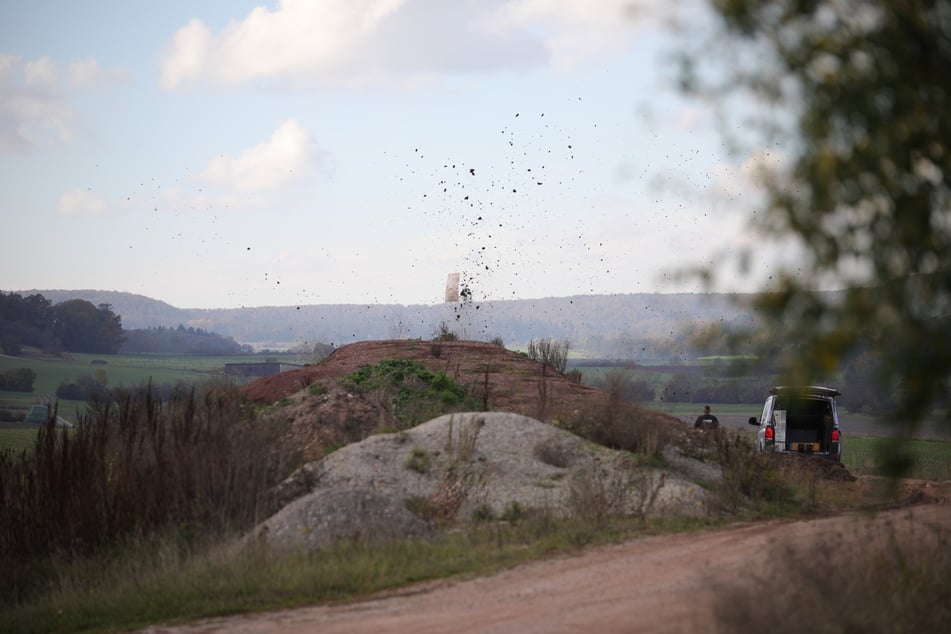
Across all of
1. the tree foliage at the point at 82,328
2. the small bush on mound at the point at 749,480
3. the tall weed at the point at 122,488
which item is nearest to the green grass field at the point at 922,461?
the small bush on mound at the point at 749,480

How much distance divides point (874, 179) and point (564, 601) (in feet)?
20.3

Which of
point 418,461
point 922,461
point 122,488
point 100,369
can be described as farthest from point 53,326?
point 122,488

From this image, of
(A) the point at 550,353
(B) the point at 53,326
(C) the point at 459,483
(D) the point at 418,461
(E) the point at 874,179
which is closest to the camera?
(E) the point at 874,179

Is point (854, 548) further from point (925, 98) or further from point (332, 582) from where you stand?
point (925, 98)

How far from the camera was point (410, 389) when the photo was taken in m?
25.8

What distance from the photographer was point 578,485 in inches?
614

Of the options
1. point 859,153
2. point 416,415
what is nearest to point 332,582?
point 859,153

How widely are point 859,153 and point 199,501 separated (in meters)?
11.0

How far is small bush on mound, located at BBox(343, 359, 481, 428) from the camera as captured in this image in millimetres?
24188

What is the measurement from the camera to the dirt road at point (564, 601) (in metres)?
9.30

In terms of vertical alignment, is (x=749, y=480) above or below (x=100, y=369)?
above

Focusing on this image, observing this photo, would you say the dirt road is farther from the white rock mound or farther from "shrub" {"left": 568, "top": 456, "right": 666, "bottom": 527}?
the white rock mound

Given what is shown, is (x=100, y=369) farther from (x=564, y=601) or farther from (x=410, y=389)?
(x=564, y=601)

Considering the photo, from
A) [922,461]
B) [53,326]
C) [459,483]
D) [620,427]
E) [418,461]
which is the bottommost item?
[922,461]
